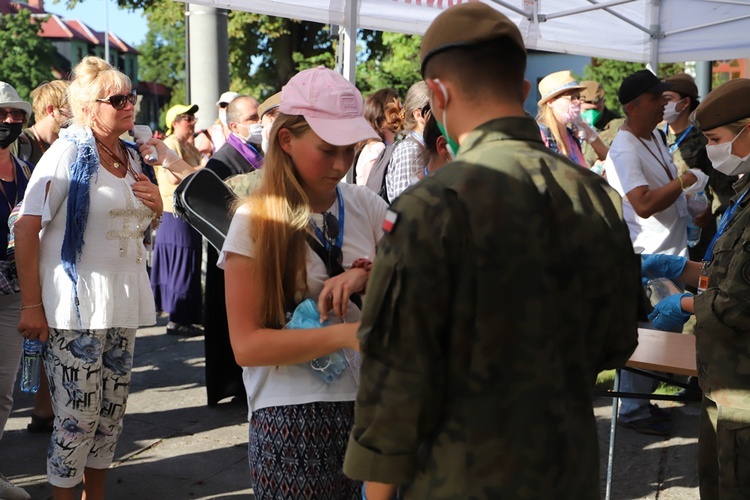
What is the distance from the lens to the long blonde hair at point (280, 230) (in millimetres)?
2168

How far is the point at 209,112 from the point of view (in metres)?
9.97

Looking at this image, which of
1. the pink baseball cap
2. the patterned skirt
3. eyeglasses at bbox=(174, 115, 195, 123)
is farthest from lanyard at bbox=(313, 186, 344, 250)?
eyeglasses at bbox=(174, 115, 195, 123)

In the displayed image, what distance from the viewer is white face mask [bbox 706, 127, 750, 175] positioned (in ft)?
11.0

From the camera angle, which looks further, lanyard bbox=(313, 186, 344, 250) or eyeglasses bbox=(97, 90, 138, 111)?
eyeglasses bbox=(97, 90, 138, 111)

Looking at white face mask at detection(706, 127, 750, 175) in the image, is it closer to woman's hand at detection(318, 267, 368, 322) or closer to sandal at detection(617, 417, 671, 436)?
woman's hand at detection(318, 267, 368, 322)

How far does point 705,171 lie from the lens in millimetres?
6289

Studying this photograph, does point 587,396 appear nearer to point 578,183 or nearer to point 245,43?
point 578,183

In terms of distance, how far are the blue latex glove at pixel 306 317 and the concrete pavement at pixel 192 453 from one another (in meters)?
2.48

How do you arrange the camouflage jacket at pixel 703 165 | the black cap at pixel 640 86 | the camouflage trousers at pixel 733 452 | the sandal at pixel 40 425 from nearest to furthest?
the camouflage trousers at pixel 733 452 < the black cap at pixel 640 86 < the sandal at pixel 40 425 < the camouflage jacket at pixel 703 165

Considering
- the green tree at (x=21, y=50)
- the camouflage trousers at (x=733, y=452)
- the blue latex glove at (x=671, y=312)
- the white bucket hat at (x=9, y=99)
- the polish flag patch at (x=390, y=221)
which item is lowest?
the camouflage trousers at (x=733, y=452)

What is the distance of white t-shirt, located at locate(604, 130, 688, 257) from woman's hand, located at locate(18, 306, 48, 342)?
3.22 m

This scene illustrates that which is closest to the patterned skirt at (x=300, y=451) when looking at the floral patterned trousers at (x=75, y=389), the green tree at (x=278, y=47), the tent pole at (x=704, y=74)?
the floral patterned trousers at (x=75, y=389)

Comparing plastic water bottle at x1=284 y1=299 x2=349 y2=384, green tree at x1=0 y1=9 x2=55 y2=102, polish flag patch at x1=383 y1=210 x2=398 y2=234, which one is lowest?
plastic water bottle at x1=284 y1=299 x2=349 y2=384

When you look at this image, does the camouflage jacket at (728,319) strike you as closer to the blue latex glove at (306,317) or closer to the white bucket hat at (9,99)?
the blue latex glove at (306,317)
